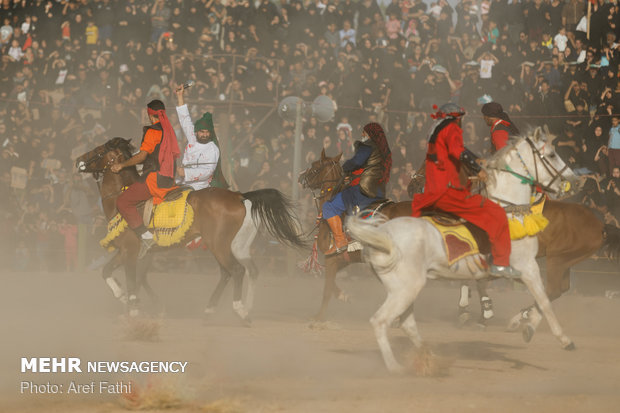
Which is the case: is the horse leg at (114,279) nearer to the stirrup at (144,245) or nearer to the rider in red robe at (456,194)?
the stirrup at (144,245)

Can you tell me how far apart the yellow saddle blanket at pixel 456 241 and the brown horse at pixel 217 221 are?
3598 mm

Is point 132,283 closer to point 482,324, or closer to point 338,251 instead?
point 338,251

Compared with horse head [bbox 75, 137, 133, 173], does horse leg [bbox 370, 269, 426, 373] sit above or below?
below

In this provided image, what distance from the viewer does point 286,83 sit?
59.4ft

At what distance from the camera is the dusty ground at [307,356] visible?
6812 mm

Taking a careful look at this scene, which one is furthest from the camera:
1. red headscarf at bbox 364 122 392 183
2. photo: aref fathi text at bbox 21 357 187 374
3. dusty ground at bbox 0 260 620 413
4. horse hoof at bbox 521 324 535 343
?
red headscarf at bbox 364 122 392 183

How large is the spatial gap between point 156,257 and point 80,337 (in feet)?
24.4

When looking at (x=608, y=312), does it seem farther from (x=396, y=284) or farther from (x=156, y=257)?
(x=156, y=257)

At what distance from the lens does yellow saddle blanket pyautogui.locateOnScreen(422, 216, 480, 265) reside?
7984mm

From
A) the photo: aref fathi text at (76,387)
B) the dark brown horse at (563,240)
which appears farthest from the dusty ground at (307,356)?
the dark brown horse at (563,240)

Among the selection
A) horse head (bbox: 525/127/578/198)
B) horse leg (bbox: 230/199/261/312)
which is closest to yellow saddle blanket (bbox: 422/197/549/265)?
horse head (bbox: 525/127/578/198)

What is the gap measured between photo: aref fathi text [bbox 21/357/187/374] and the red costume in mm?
2718

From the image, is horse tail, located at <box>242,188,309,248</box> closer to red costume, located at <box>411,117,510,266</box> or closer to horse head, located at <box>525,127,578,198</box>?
red costume, located at <box>411,117,510,266</box>

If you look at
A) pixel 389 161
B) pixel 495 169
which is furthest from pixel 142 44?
pixel 495 169
